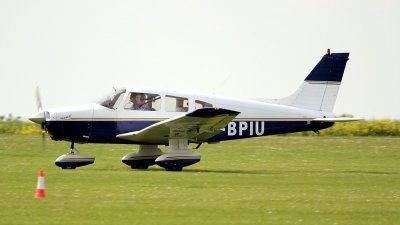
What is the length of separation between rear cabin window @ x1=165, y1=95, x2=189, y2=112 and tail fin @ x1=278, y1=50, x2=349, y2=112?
280 cm

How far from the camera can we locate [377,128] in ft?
140

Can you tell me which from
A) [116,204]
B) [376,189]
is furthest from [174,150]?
[116,204]

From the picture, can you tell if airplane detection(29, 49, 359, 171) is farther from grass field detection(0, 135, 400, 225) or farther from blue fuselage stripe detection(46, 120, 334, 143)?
grass field detection(0, 135, 400, 225)

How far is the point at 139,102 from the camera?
22.0 meters

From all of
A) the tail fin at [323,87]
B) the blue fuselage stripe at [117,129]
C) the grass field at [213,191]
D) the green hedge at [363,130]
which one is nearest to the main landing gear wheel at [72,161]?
the grass field at [213,191]

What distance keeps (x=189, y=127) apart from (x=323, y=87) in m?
4.28

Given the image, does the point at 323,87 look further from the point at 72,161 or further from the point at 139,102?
the point at 72,161

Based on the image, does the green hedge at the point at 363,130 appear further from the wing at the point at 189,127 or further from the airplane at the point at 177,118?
the wing at the point at 189,127

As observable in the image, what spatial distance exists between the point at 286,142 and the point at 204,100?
13255 mm

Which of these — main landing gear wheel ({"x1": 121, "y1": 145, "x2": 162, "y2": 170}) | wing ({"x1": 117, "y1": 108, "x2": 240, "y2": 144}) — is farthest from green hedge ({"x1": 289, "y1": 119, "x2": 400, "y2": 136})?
wing ({"x1": 117, "y1": 108, "x2": 240, "y2": 144})

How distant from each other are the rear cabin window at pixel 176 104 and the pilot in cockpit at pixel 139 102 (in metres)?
0.48

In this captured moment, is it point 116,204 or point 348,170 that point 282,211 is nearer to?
point 116,204

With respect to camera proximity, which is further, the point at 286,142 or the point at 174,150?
the point at 286,142

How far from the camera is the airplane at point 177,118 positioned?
21.2m
